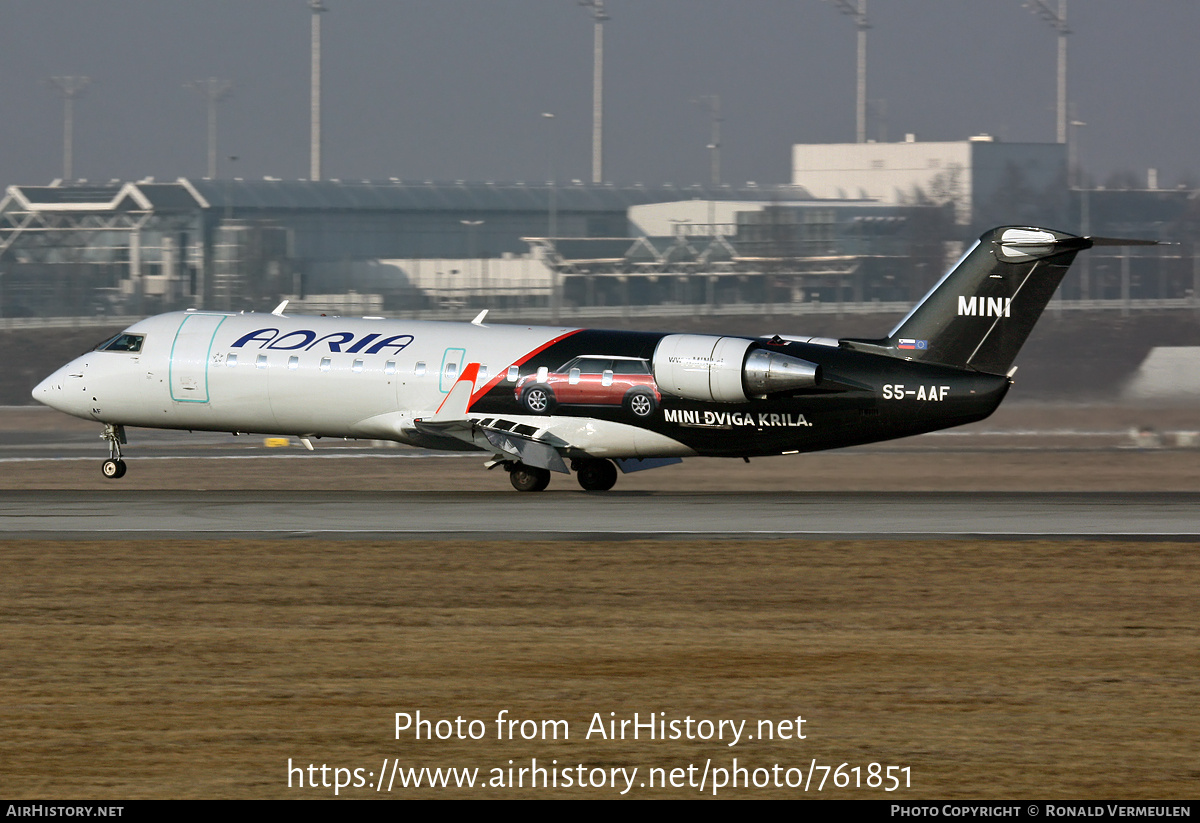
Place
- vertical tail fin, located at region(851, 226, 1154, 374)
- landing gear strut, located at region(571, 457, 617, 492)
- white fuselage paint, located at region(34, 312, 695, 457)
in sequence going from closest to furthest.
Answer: vertical tail fin, located at region(851, 226, 1154, 374) → white fuselage paint, located at region(34, 312, 695, 457) → landing gear strut, located at region(571, 457, 617, 492)

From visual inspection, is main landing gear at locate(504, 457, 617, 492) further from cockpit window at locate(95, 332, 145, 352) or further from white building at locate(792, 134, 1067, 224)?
white building at locate(792, 134, 1067, 224)

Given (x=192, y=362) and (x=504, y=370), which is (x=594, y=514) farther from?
(x=192, y=362)

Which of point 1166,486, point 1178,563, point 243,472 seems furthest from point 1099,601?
point 243,472

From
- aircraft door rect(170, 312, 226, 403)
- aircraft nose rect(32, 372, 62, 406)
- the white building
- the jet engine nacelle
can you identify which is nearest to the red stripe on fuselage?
the jet engine nacelle

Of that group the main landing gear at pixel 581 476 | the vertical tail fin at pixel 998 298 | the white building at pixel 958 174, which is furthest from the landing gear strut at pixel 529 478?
the white building at pixel 958 174

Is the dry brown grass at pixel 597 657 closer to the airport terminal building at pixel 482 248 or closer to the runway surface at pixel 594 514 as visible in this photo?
the runway surface at pixel 594 514

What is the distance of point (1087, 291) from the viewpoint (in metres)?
164

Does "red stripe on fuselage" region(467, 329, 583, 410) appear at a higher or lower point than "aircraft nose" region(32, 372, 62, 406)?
higher

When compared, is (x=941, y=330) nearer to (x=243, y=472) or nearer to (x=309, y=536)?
(x=309, y=536)

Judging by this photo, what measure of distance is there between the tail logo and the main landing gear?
9.01 metres

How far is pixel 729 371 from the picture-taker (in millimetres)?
32906

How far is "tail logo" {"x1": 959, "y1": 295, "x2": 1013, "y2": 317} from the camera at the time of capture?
32.8 meters

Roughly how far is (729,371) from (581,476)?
540 centimetres

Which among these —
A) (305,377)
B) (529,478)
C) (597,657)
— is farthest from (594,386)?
(597,657)
